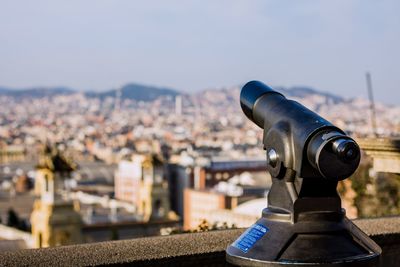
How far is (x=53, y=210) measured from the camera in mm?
21578

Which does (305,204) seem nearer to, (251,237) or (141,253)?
(251,237)

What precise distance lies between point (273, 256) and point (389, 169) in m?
3.22

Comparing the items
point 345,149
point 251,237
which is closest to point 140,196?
point 251,237

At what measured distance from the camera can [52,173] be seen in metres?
21.6

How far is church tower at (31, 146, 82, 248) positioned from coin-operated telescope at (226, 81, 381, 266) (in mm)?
18722

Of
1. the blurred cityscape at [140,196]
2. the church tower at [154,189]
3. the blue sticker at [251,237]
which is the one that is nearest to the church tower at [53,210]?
the blurred cityscape at [140,196]

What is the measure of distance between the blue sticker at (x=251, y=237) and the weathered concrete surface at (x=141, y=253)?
45.9 inches

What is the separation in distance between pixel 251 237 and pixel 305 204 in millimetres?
206

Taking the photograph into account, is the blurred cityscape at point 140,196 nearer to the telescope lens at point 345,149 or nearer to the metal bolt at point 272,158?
the metal bolt at point 272,158

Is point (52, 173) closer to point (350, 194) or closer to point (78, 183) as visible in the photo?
point (350, 194)

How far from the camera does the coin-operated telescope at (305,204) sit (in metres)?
2.33

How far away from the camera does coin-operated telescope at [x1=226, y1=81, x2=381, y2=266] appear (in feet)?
7.65

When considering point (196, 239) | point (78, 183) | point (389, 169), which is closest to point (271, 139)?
point (196, 239)

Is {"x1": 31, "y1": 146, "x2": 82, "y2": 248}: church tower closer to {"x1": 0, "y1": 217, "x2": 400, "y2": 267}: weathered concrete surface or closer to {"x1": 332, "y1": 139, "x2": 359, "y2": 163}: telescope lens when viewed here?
{"x1": 0, "y1": 217, "x2": 400, "y2": 267}: weathered concrete surface
